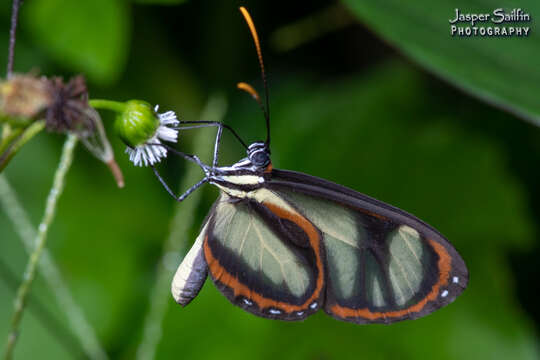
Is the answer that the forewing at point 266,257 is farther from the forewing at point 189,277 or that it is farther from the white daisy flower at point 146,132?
the white daisy flower at point 146,132

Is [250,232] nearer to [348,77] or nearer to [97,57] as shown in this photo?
[97,57]

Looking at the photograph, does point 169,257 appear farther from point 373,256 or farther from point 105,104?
point 105,104

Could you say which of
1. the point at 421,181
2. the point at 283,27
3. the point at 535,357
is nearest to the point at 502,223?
the point at 421,181

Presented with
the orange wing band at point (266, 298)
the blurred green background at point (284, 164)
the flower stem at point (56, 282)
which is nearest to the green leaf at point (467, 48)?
the blurred green background at point (284, 164)

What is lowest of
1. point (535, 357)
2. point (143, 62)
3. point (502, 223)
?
point (535, 357)

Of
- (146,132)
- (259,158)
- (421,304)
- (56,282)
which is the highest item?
(146,132)

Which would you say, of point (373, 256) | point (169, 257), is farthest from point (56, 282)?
point (373, 256)
